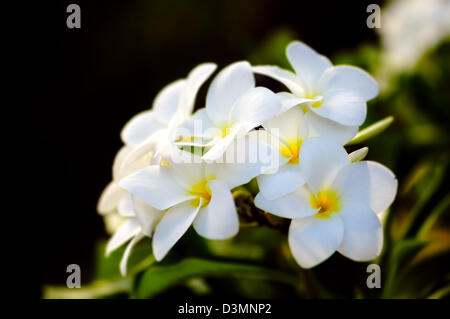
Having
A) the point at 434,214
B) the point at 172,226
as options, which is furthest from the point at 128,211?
the point at 434,214

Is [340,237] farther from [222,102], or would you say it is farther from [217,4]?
[217,4]

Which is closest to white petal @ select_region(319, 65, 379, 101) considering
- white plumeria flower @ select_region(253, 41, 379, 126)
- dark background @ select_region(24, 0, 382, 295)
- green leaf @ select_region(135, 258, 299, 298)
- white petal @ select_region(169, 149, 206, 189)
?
white plumeria flower @ select_region(253, 41, 379, 126)

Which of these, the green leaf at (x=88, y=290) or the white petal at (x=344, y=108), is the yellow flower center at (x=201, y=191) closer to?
the white petal at (x=344, y=108)

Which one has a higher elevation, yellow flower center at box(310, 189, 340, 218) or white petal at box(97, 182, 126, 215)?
white petal at box(97, 182, 126, 215)

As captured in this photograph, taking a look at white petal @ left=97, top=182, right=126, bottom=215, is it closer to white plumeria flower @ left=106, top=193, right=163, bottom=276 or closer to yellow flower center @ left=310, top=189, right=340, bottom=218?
white plumeria flower @ left=106, top=193, right=163, bottom=276

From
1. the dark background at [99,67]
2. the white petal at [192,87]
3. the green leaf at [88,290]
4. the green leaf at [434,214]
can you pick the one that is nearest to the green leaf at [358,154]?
the white petal at [192,87]

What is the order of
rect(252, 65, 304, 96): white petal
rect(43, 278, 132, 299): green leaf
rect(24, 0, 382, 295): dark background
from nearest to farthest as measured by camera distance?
rect(252, 65, 304, 96): white petal → rect(43, 278, 132, 299): green leaf → rect(24, 0, 382, 295): dark background
